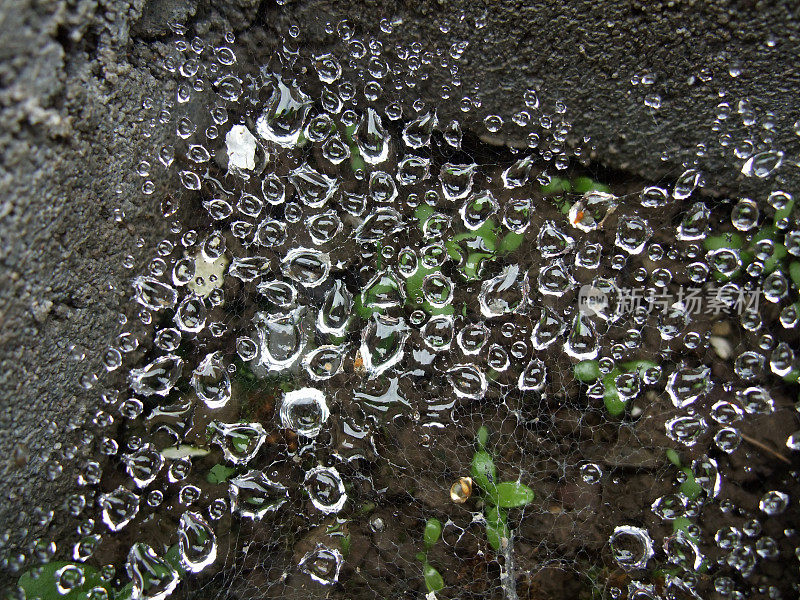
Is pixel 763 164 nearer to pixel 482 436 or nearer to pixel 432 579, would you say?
pixel 482 436

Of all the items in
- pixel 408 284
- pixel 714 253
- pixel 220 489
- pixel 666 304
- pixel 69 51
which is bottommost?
pixel 220 489

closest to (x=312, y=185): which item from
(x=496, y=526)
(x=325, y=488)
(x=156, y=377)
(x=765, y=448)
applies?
(x=156, y=377)

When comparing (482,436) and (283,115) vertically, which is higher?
(283,115)

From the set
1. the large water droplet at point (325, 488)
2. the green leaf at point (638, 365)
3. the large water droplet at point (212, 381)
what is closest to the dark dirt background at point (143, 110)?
the large water droplet at point (212, 381)

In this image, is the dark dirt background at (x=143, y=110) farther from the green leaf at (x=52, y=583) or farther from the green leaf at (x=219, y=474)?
the green leaf at (x=219, y=474)

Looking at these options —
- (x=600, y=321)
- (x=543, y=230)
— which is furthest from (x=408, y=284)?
(x=600, y=321)

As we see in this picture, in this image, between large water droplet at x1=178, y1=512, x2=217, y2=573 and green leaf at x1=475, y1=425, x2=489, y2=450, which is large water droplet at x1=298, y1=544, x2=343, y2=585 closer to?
large water droplet at x1=178, y1=512, x2=217, y2=573

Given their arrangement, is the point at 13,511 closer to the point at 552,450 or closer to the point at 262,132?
the point at 262,132
